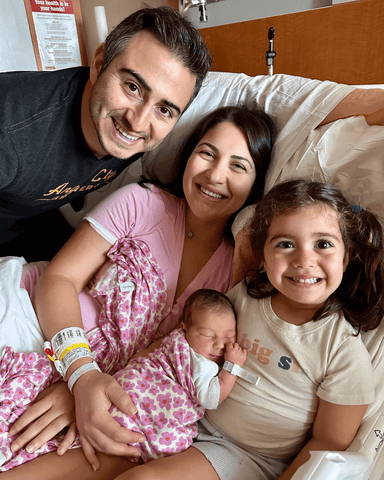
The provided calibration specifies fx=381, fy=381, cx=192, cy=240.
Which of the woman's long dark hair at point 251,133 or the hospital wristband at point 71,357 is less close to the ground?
the woman's long dark hair at point 251,133

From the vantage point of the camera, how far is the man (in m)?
1.24

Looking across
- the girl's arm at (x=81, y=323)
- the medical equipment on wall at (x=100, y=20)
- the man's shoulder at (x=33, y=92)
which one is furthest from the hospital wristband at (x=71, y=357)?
the medical equipment on wall at (x=100, y=20)

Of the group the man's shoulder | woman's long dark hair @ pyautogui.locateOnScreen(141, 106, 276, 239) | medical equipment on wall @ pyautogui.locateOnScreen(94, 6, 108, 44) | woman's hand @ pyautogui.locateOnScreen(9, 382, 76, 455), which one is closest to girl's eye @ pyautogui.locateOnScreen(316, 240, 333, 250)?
woman's long dark hair @ pyautogui.locateOnScreen(141, 106, 276, 239)

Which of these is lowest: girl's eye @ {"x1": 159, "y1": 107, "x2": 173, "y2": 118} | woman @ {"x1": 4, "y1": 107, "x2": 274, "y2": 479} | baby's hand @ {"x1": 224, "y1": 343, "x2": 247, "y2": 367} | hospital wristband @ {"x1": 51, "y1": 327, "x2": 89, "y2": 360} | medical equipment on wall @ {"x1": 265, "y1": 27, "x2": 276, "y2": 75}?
baby's hand @ {"x1": 224, "y1": 343, "x2": 247, "y2": 367}

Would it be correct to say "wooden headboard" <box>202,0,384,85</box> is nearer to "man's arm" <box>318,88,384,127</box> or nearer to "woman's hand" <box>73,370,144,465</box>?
"man's arm" <box>318,88,384,127</box>

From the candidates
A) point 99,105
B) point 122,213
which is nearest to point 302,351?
point 122,213

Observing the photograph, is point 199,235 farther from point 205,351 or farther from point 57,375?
point 57,375

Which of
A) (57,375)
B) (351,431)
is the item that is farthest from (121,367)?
(351,431)

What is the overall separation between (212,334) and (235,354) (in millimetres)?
94

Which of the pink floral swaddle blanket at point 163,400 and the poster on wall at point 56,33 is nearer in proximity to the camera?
the pink floral swaddle blanket at point 163,400

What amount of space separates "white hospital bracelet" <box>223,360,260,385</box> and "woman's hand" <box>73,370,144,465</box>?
29cm

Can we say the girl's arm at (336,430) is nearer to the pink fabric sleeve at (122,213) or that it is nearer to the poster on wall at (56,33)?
the pink fabric sleeve at (122,213)

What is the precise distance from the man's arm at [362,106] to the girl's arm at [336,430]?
35.5 inches

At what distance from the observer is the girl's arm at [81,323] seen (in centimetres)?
101
